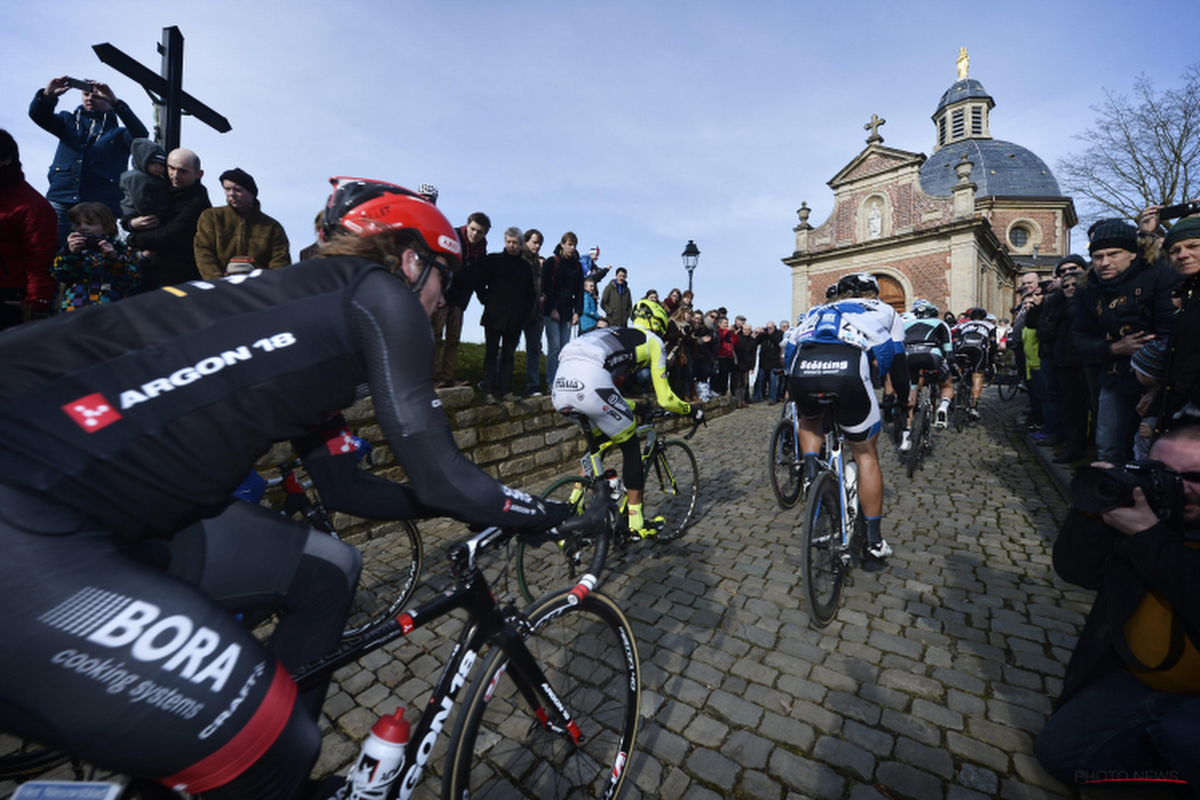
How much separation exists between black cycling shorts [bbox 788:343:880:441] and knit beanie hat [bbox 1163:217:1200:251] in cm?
186

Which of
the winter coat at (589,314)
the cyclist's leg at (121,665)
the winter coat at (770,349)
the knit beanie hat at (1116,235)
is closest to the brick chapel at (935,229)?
the winter coat at (770,349)

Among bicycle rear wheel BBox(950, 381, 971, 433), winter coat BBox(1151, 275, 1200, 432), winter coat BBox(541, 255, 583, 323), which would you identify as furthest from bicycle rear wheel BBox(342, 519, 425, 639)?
bicycle rear wheel BBox(950, 381, 971, 433)

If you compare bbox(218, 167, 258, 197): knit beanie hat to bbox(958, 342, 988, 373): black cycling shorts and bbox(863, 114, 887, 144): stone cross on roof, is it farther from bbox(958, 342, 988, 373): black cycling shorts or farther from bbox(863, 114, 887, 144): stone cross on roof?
bbox(863, 114, 887, 144): stone cross on roof

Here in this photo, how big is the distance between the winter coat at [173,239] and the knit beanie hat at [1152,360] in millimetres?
8002

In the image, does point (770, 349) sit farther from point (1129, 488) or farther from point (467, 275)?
point (1129, 488)

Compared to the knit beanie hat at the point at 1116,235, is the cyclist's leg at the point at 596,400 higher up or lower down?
lower down

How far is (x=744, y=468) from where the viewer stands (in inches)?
299

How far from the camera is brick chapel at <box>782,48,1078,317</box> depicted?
2758 cm

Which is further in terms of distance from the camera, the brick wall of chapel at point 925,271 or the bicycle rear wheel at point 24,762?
the brick wall of chapel at point 925,271

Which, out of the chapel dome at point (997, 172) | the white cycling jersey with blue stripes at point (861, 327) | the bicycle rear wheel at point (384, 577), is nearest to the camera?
the bicycle rear wheel at point (384, 577)

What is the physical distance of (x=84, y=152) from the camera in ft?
17.2

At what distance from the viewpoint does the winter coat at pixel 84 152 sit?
5.12 m

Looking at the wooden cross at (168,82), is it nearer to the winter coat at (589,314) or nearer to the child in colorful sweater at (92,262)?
the child in colorful sweater at (92,262)

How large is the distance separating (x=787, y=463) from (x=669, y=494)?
1.75 metres
